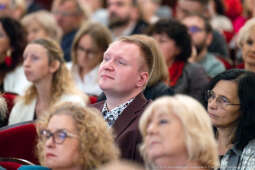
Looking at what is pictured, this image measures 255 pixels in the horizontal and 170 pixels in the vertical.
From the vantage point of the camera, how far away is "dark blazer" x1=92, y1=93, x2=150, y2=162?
11.8ft

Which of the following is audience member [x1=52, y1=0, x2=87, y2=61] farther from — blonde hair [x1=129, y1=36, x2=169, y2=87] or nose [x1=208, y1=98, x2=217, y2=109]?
nose [x1=208, y1=98, x2=217, y2=109]

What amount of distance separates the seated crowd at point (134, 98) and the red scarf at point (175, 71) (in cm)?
1

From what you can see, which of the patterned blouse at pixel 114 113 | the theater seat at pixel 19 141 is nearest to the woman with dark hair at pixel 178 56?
the theater seat at pixel 19 141

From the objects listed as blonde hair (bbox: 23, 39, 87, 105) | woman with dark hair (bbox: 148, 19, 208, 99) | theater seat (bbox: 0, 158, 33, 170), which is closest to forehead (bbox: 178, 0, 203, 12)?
woman with dark hair (bbox: 148, 19, 208, 99)

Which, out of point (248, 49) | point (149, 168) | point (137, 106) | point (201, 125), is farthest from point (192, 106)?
point (248, 49)

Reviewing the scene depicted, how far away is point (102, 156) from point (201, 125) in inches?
22.7

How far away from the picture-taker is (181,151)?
2850 mm

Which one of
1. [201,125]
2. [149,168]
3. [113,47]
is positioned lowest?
[149,168]

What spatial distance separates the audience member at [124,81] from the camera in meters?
3.74

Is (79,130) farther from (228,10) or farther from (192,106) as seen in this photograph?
(228,10)

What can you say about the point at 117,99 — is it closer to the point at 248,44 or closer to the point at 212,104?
the point at 212,104

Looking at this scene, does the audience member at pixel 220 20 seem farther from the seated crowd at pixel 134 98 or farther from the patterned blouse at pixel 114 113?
the patterned blouse at pixel 114 113

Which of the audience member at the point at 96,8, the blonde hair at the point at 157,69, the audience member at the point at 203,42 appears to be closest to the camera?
the blonde hair at the point at 157,69

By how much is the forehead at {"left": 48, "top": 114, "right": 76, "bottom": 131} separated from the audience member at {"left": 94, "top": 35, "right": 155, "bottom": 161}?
1.71ft
